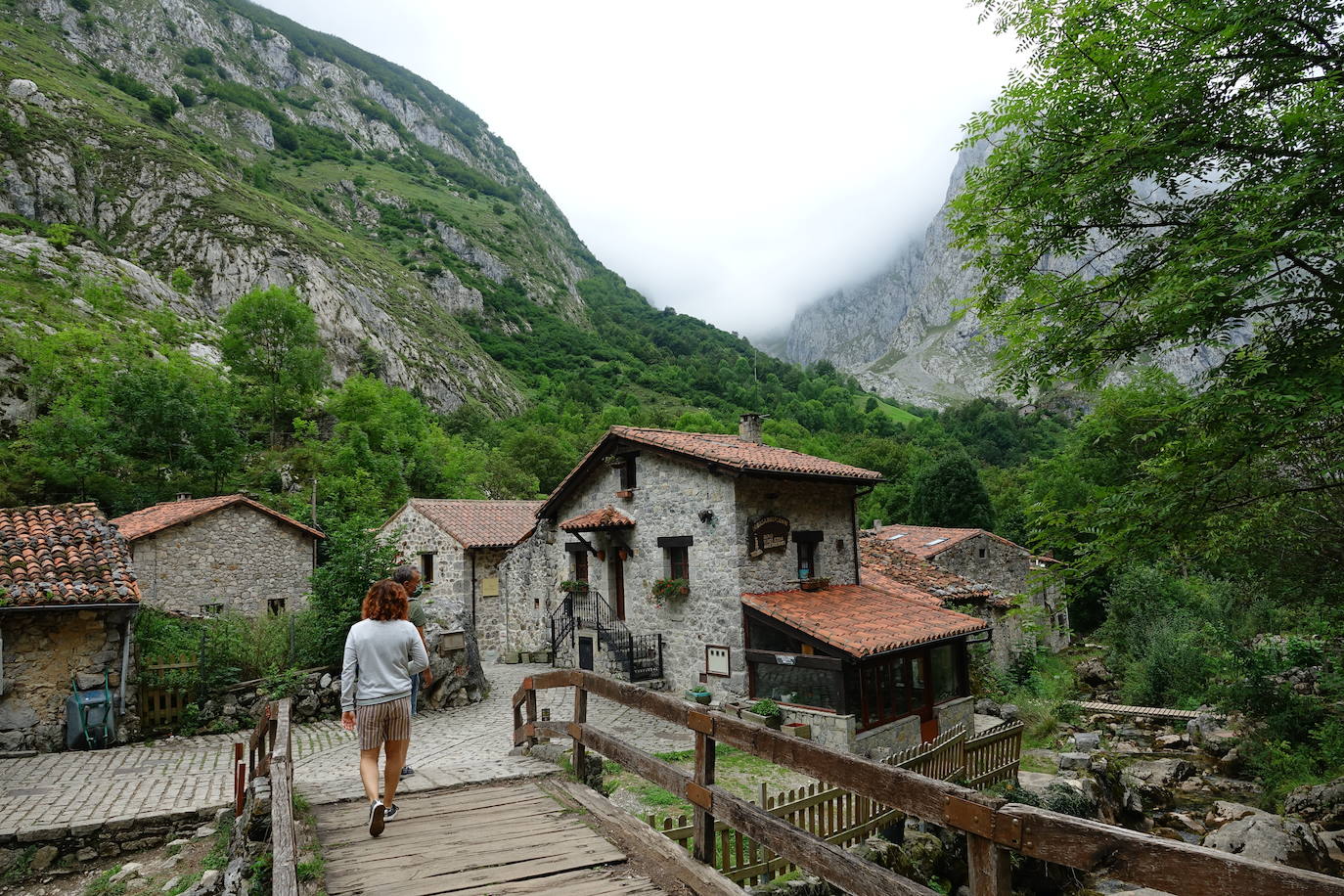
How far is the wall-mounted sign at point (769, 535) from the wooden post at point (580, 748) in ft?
32.2

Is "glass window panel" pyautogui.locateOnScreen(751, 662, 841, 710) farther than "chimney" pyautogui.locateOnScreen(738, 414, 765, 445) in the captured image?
No

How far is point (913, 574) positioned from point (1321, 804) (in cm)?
1190

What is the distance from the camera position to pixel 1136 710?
1895 cm

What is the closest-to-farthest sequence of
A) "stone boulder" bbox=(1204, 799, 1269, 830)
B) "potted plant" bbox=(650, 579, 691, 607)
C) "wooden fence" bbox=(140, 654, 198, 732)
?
"stone boulder" bbox=(1204, 799, 1269, 830) < "wooden fence" bbox=(140, 654, 198, 732) < "potted plant" bbox=(650, 579, 691, 607)

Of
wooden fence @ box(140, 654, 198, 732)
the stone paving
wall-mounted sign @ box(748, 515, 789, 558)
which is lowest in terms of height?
the stone paving

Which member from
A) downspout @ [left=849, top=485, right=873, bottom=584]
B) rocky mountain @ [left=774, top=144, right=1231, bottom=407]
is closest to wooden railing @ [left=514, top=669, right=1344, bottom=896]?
downspout @ [left=849, top=485, right=873, bottom=584]

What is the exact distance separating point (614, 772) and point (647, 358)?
9224cm

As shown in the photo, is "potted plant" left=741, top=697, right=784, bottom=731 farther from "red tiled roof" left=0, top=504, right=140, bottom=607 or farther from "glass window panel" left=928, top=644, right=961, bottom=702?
"red tiled roof" left=0, top=504, right=140, bottom=607

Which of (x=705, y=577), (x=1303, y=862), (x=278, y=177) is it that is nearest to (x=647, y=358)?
(x=278, y=177)

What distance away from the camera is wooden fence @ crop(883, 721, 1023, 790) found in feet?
35.0

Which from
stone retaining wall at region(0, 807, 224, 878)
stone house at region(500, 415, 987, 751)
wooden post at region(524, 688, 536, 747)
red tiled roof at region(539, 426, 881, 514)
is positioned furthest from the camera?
red tiled roof at region(539, 426, 881, 514)

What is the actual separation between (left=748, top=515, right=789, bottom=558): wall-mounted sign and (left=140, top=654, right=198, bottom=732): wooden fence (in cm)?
1161

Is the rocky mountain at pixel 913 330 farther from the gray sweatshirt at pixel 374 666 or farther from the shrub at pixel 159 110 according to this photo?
the gray sweatshirt at pixel 374 666

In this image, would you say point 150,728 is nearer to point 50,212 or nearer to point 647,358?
point 50,212
